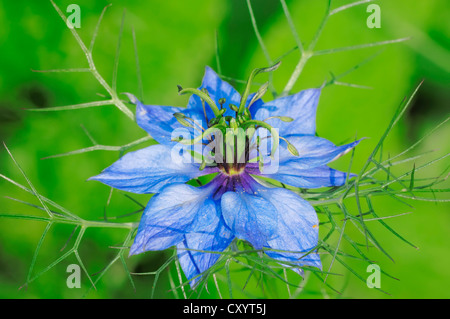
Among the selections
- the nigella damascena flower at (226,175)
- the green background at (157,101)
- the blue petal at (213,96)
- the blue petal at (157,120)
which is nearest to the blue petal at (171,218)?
the nigella damascena flower at (226,175)

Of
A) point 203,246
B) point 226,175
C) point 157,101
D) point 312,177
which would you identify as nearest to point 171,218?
point 203,246

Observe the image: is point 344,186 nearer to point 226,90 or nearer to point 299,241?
point 299,241

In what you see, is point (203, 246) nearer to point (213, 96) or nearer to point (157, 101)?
point (213, 96)

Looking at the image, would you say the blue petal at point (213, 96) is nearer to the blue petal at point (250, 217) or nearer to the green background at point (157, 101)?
the blue petal at point (250, 217)

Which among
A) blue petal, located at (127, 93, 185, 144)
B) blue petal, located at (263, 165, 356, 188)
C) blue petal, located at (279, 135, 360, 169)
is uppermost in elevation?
blue petal, located at (127, 93, 185, 144)

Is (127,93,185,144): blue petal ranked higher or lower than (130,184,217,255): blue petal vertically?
higher

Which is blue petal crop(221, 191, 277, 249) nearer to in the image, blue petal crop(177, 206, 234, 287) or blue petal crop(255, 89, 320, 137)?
blue petal crop(177, 206, 234, 287)

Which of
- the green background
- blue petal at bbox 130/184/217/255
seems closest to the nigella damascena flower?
blue petal at bbox 130/184/217/255

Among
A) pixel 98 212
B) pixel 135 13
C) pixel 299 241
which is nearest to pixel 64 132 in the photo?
pixel 98 212
